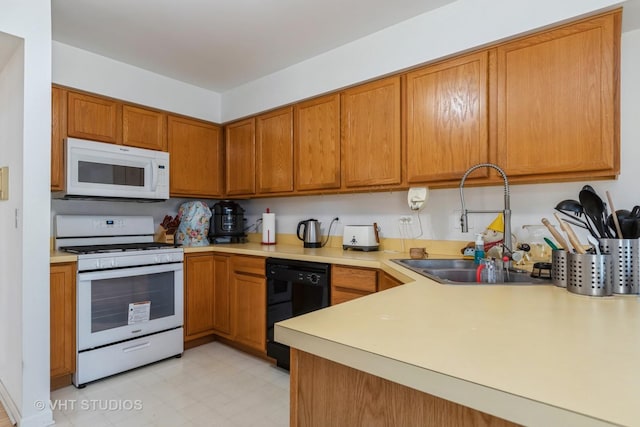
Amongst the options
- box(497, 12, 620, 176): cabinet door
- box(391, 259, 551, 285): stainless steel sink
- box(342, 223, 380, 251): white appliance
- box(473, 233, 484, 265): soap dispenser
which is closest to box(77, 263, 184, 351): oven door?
box(342, 223, 380, 251): white appliance

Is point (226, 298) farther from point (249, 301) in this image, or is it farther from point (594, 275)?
point (594, 275)

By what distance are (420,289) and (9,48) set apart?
2.43m

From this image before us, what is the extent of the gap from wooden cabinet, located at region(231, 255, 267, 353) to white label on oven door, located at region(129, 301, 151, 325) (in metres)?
0.63

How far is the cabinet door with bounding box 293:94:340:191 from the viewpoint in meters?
2.54

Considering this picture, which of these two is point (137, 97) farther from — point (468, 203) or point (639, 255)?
point (639, 255)

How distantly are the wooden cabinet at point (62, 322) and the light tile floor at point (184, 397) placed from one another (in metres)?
0.15

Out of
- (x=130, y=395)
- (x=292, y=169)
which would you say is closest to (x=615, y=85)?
(x=292, y=169)

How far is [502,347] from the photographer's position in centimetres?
67

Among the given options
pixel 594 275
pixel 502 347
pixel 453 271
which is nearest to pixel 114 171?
pixel 453 271

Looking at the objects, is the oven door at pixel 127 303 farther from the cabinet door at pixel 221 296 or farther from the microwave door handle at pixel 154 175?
the microwave door handle at pixel 154 175

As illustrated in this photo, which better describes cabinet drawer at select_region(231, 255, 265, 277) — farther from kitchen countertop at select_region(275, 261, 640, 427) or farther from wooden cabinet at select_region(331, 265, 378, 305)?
kitchen countertop at select_region(275, 261, 640, 427)

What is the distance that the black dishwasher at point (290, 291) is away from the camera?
7.43 feet

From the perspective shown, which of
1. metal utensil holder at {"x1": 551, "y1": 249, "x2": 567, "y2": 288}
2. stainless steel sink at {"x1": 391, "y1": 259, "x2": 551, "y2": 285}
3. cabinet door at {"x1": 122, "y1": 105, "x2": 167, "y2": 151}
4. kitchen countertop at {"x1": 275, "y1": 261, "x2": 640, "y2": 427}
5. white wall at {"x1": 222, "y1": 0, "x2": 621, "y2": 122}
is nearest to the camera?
kitchen countertop at {"x1": 275, "y1": 261, "x2": 640, "y2": 427}

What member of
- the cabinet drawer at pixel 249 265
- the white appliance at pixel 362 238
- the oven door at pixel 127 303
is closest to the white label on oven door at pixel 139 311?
the oven door at pixel 127 303
